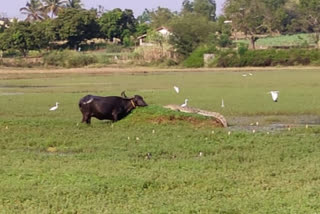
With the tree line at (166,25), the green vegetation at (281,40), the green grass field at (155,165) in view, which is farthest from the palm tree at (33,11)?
the green grass field at (155,165)

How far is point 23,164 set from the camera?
10.8 meters

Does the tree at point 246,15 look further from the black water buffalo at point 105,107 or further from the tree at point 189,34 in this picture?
the black water buffalo at point 105,107

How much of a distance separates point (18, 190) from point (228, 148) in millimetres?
4984

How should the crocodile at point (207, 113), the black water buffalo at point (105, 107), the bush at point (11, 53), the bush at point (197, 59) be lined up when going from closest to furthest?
the crocodile at point (207, 113) → the black water buffalo at point (105, 107) → the bush at point (197, 59) → the bush at point (11, 53)

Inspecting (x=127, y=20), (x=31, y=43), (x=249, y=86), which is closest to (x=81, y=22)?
(x=31, y=43)

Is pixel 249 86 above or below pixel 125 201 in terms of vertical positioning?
below

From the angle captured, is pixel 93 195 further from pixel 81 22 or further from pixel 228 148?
pixel 81 22

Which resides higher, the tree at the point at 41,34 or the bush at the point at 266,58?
the tree at the point at 41,34

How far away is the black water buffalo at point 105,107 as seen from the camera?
16516 mm

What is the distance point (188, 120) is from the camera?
645 inches

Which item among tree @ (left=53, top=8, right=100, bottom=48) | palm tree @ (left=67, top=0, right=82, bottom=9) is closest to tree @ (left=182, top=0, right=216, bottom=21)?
palm tree @ (left=67, top=0, right=82, bottom=9)

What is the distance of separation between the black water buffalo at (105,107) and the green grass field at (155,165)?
19 cm

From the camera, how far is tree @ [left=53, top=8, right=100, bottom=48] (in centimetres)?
6312

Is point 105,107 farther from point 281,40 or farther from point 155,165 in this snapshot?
point 281,40
